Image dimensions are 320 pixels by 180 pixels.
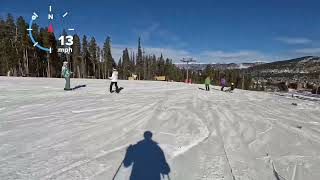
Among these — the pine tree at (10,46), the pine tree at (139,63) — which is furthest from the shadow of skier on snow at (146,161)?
the pine tree at (139,63)

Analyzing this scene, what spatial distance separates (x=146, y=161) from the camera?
5891 mm

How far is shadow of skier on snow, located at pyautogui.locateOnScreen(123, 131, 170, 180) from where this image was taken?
5.24 meters

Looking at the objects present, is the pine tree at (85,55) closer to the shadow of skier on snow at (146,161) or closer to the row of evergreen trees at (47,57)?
the row of evergreen trees at (47,57)

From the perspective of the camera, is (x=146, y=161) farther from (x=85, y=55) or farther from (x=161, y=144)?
(x=85, y=55)

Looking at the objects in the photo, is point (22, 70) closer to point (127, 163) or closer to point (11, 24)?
point (11, 24)

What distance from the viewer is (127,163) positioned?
571 centimetres

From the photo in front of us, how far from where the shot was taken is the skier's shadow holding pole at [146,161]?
5.23 meters

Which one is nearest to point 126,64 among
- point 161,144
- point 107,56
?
point 107,56

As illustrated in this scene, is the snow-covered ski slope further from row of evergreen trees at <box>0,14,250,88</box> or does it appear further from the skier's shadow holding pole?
row of evergreen trees at <box>0,14,250,88</box>

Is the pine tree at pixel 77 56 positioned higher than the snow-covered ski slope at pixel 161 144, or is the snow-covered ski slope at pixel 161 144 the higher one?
the pine tree at pixel 77 56

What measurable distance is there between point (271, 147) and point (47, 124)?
241 inches

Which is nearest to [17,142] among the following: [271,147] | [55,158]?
[55,158]

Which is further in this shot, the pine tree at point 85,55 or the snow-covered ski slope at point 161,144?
the pine tree at point 85,55

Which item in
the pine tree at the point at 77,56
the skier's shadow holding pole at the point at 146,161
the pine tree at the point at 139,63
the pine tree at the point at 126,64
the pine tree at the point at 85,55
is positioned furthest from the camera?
the pine tree at the point at 126,64
